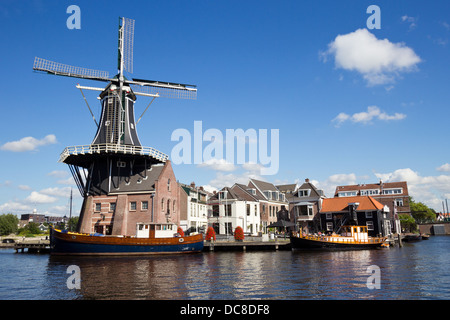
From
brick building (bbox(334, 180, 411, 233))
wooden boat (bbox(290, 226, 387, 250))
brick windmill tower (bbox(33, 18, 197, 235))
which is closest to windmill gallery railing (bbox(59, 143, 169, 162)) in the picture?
brick windmill tower (bbox(33, 18, 197, 235))

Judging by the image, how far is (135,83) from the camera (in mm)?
53375

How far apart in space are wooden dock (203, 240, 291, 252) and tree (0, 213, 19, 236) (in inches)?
3438

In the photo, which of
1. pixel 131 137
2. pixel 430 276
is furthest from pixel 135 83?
pixel 430 276

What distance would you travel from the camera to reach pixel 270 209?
7094 cm

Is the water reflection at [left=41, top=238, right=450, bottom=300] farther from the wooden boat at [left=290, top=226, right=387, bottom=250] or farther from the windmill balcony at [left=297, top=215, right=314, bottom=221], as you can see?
the windmill balcony at [left=297, top=215, right=314, bottom=221]

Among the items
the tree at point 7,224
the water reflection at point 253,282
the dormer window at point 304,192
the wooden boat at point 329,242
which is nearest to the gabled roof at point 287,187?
the dormer window at point 304,192

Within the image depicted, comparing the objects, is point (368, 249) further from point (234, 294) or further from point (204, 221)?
point (234, 294)

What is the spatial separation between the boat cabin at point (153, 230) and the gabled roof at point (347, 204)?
114 ft

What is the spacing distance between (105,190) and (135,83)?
17012mm

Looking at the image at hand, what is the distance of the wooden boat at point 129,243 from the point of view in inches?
1517

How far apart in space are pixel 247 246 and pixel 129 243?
53.4 feet

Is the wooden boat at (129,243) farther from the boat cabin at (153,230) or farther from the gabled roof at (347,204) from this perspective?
the gabled roof at (347,204)

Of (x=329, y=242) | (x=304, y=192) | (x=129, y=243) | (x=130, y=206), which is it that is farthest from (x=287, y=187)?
(x=129, y=243)
